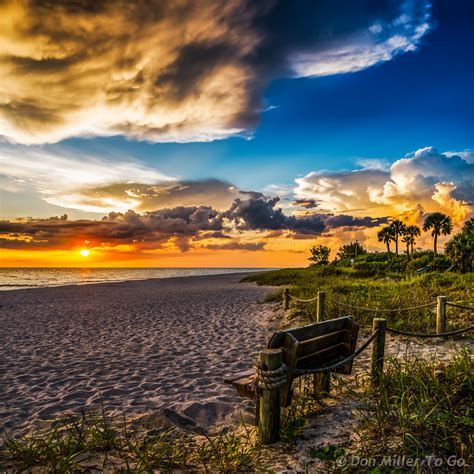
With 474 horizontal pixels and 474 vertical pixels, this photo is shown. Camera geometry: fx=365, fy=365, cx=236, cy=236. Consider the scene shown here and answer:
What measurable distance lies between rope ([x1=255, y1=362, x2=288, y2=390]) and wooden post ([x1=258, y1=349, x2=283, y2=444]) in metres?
0.04

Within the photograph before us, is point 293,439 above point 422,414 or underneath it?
underneath

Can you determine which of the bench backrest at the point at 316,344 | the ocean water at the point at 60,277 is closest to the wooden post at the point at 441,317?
the bench backrest at the point at 316,344

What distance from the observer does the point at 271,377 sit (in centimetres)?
365

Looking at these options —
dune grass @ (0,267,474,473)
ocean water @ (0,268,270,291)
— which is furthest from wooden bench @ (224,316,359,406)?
ocean water @ (0,268,270,291)

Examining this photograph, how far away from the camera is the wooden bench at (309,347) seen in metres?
3.99

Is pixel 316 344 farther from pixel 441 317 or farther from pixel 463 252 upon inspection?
pixel 463 252

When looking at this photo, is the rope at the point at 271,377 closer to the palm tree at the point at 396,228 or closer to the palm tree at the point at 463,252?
the palm tree at the point at 463,252

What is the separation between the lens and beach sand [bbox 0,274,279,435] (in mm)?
5285

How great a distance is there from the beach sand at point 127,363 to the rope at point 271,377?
1.43 meters

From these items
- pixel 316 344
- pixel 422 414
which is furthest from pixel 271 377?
pixel 422 414

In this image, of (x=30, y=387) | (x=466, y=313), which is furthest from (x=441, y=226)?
(x=30, y=387)

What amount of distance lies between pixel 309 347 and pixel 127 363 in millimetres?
5010

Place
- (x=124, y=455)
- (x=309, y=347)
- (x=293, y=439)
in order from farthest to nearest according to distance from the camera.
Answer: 1. (x=309, y=347)
2. (x=293, y=439)
3. (x=124, y=455)

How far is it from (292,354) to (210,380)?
310cm
